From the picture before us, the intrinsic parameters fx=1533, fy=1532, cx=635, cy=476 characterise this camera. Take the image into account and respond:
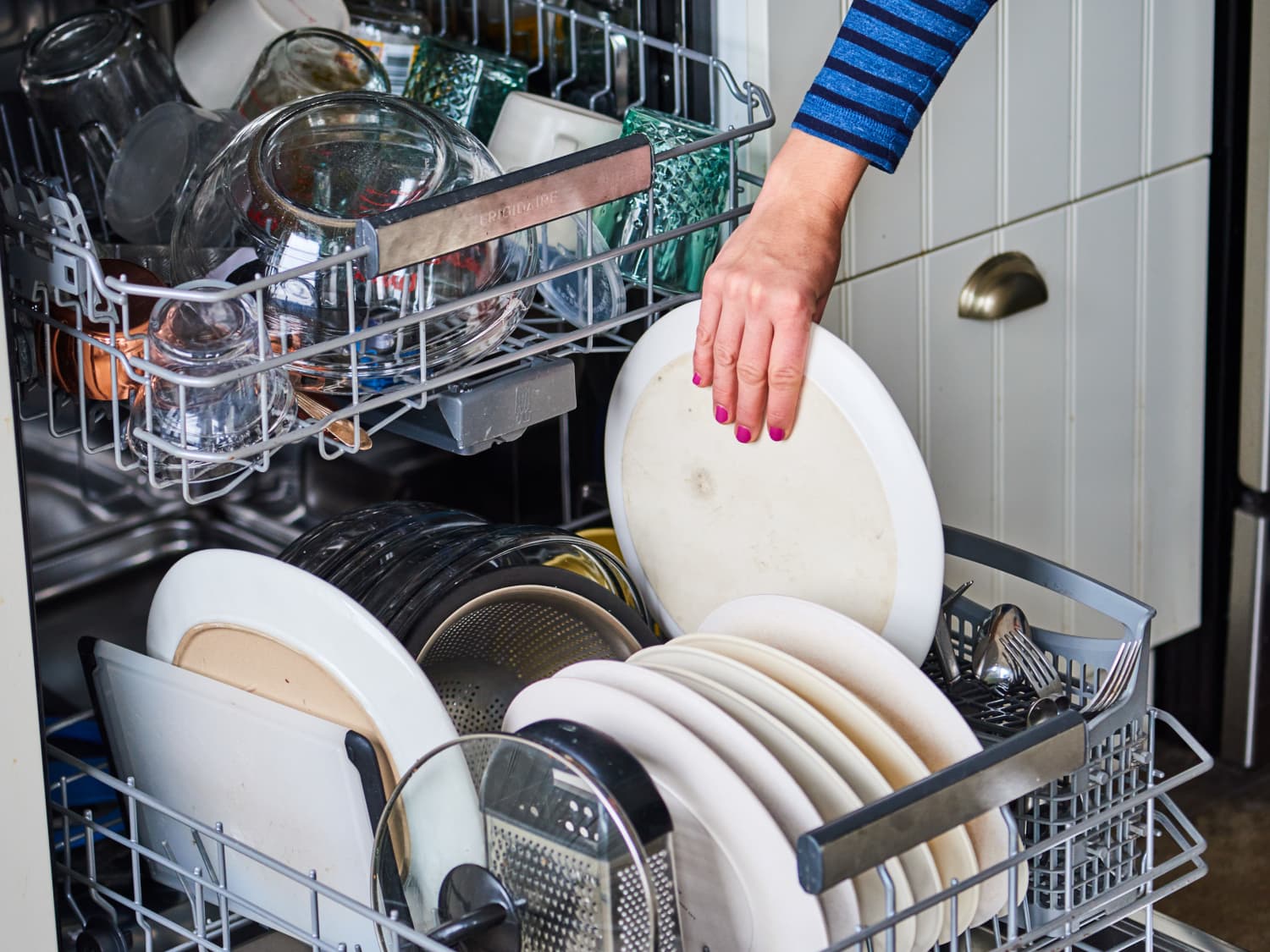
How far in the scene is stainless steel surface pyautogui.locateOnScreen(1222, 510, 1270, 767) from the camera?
1.55 metres

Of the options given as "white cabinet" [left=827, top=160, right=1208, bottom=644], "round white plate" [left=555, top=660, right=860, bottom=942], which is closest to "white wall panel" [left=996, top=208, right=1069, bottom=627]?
"white cabinet" [left=827, top=160, right=1208, bottom=644]

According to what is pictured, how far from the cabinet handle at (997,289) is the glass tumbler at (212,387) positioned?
0.65 meters

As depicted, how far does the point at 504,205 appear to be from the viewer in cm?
75

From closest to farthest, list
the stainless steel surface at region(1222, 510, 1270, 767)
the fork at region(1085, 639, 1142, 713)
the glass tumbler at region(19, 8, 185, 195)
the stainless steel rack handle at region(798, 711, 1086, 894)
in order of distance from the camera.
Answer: the stainless steel rack handle at region(798, 711, 1086, 894)
the fork at region(1085, 639, 1142, 713)
the glass tumbler at region(19, 8, 185, 195)
the stainless steel surface at region(1222, 510, 1270, 767)

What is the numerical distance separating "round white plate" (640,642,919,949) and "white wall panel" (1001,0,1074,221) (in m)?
0.62

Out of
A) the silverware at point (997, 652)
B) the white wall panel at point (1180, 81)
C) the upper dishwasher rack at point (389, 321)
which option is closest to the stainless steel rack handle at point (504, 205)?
the upper dishwasher rack at point (389, 321)

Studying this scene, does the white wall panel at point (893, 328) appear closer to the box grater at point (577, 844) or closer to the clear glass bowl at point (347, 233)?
the clear glass bowl at point (347, 233)

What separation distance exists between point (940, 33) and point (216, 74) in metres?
0.50

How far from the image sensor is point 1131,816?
793 millimetres

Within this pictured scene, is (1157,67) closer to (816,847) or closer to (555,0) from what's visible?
(555,0)

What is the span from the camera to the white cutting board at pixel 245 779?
2.52ft

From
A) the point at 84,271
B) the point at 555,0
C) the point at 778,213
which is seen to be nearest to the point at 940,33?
the point at 778,213

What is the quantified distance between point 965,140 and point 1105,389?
31cm

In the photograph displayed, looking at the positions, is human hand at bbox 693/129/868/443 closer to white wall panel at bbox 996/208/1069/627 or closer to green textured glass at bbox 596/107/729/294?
green textured glass at bbox 596/107/729/294
